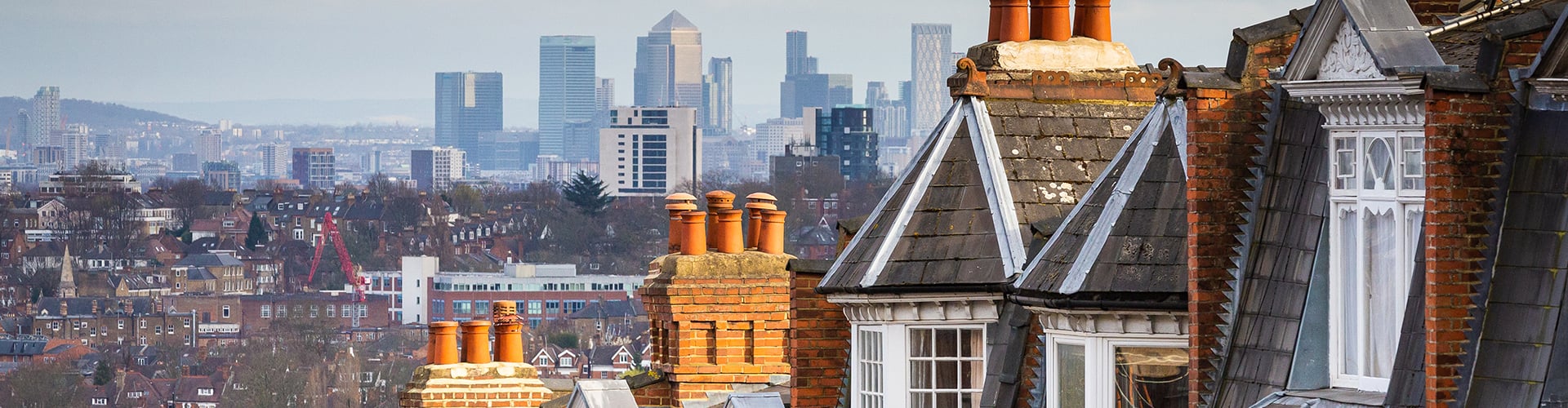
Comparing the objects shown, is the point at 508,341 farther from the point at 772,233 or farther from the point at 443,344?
the point at 772,233

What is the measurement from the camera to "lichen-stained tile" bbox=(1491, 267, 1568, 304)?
386 inches

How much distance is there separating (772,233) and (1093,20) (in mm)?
4268

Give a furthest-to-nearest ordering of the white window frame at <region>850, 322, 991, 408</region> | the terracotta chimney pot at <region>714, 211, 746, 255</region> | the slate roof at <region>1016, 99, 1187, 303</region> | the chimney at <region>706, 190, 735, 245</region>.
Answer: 1. the chimney at <region>706, 190, 735, 245</region>
2. the terracotta chimney pot at <region>714, 211, 746, 255</region>
3. the white window frame at <region>850, 322, 991, 408</region>
4. the slate roof at <region>1016, 99, 1187, 303</region>

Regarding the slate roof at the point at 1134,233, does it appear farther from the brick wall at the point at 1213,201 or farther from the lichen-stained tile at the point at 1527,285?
the lichen-stained tile at the point at 1527,285

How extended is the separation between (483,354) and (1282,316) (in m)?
12.0

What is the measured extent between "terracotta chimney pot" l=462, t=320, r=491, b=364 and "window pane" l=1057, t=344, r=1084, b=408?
1003 cm

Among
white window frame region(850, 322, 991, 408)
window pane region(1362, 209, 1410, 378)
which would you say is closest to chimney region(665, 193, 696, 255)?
white window frame region(850, 322, 991, 408)

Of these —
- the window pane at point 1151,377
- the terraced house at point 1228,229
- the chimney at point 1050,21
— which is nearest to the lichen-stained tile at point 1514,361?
the terraced house at point 1228,229

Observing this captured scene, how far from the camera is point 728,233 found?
63.4ft

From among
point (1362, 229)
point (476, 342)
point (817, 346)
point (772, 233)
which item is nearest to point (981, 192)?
point (817, 346)

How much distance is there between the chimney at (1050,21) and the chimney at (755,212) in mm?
4430

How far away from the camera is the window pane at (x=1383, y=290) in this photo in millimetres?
10617

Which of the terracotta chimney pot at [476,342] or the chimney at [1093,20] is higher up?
the chimney at [1093,20]

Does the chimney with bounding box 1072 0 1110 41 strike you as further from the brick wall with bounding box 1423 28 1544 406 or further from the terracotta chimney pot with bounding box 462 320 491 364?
the terracotta chimney pot with bounding box 462 320 491 364
